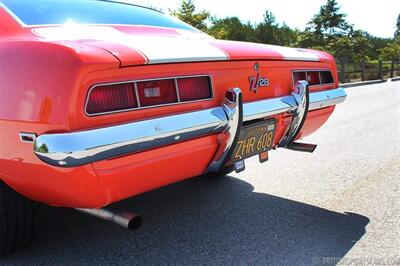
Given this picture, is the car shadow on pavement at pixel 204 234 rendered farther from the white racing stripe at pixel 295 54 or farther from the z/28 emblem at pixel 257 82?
the white racing stripe at pixel 295 54

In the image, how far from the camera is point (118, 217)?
2186 mm

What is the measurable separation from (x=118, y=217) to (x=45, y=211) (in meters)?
1.32

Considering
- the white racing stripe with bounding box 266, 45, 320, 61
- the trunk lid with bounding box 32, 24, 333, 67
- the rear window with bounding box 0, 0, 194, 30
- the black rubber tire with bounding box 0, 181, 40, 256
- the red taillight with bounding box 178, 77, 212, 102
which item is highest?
the rear window with bounding box 0, 0, 194, 30

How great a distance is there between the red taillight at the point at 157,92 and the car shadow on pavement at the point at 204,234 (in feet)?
3.08

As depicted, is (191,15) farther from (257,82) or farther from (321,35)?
(321,35)

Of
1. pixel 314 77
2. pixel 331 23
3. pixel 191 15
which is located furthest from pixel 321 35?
pixel 314 77

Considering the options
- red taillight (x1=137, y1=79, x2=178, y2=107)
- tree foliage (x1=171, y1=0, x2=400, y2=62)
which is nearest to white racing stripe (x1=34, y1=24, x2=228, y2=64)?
Answer: red taillight (x1=137, y1=79, x2=178, y2=107)

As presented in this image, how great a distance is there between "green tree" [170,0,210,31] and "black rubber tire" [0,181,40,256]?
15.3 meters

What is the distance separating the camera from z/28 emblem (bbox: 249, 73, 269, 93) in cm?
266

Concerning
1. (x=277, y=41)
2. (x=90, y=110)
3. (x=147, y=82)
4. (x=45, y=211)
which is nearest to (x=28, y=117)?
(x=90, y=110)

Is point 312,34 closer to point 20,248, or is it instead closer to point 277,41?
point 277,41

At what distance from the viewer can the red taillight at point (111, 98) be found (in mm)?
1933

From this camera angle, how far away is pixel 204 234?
9.44 ft

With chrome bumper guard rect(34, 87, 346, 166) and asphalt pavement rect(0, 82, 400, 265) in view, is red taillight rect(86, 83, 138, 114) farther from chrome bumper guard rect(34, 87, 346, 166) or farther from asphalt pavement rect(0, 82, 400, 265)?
asphalt pavement rect(0, 82, 400, 265)
